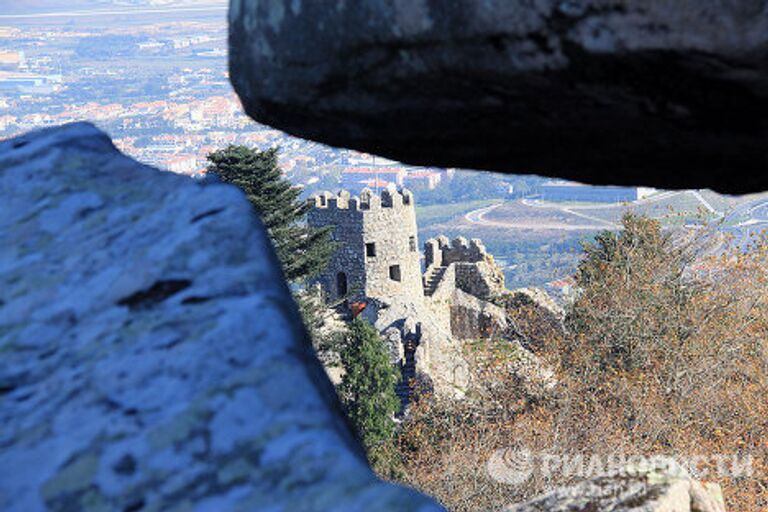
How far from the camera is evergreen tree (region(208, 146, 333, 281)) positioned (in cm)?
2517

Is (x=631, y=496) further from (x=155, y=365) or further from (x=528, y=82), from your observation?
(x=155, y=365)

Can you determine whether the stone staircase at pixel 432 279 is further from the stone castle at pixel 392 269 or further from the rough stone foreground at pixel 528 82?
the rough stone foreground at pixel 528 82

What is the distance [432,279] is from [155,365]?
43.8 m

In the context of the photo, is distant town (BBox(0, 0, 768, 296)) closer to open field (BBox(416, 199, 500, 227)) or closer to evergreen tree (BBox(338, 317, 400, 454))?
open field (BBox(416, 199, 500, 227))

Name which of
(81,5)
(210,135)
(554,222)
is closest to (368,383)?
(554,222)

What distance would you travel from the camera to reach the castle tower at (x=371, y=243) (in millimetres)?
44000

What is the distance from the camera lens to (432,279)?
45875 millimetres

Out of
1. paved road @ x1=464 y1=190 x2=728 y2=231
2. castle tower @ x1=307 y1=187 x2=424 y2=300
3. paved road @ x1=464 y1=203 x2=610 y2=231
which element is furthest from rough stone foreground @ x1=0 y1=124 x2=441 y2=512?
paved road @ x1=464 y1=203 x2=610 y2=231

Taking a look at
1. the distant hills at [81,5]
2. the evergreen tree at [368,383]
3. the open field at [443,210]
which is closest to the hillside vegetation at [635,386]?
the evergreen tree at [368,383]

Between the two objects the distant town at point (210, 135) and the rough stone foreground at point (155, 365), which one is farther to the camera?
the distant town at point (210, 135)

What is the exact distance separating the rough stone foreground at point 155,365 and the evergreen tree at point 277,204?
21464 millimetres

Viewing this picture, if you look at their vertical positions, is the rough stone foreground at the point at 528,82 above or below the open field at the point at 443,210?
above

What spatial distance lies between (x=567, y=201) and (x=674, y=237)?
2202 inches

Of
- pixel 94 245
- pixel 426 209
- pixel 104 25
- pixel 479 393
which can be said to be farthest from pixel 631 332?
pixel 104 25
